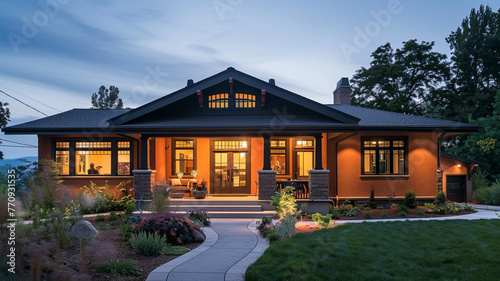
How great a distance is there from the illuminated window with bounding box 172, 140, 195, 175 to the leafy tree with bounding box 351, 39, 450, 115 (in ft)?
60.0

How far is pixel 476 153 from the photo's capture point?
22.3 meters

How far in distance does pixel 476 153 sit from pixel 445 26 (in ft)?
51.2

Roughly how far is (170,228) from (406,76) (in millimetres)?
26395

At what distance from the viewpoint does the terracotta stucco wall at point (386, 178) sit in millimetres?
14477

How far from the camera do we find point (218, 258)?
6.52 m

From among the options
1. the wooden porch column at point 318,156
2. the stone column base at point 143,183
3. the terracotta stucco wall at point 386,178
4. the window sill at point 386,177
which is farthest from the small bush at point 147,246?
the window sill at point 386,177

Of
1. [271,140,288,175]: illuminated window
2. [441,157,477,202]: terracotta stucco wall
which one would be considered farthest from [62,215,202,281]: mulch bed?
[441,157,477,202]: terracotta stucco wall

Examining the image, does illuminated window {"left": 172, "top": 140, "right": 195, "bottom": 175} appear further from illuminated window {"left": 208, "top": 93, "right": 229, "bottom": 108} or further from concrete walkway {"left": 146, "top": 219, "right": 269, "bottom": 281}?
concrete walkway {"left": 146, "top": 219, "right": 269, "bottom": 281}

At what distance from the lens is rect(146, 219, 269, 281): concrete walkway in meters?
5.43

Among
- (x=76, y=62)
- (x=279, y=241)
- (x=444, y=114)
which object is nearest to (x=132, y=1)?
(x=76, y=62)

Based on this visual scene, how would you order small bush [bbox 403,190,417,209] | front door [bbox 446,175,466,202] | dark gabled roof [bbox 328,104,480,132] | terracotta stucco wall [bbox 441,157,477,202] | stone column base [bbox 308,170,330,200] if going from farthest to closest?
front door [bbox 446,175,466,202], terracotta stucco wall [bbox 441,157,477,202], dark gabled roof [bbox 328,104,480,132], small bush [bbox 403,190,417,209], stone column base [bbox 308,170,330,200]

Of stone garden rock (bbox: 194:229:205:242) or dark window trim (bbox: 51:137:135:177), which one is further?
dark window trim (bbox: 51:137:135:177)

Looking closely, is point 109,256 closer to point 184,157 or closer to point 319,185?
point 319,185

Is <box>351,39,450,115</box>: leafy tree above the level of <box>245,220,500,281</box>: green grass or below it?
above
